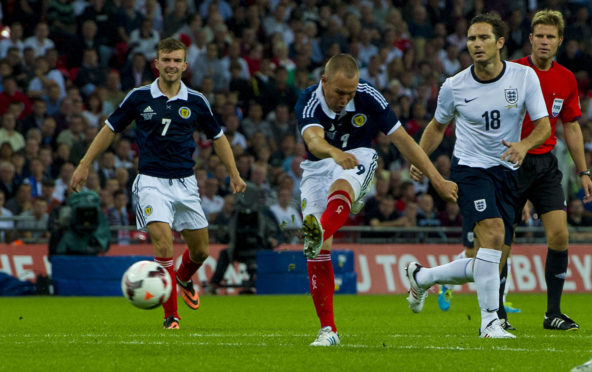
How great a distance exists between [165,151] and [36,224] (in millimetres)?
7701

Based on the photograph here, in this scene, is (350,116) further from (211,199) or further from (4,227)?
(211,199)

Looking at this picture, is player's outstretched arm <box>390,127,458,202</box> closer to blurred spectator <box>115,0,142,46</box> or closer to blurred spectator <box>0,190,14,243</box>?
blurred spectator <box>0,190,14,243</box>

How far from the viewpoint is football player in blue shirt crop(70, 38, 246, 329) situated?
374 inches

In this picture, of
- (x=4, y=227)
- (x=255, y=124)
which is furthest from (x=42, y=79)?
(x=255, y=124)

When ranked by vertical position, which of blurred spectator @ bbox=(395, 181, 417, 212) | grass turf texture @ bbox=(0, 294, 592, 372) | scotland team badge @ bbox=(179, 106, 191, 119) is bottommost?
grass turf texture @ bbox=(0, 294, 592, 372)

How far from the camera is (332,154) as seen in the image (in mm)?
6852

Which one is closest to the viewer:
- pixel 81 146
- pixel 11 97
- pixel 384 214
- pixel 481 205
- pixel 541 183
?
pixel 481 205

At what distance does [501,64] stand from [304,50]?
13333 millimetres

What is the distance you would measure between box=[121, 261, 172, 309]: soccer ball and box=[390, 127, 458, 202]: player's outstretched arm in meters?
2.05

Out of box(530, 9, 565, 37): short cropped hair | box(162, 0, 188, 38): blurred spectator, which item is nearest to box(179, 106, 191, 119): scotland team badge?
box(530, 9, 565, 37): short cropped hair

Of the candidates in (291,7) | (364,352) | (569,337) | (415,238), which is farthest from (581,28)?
(364,352)

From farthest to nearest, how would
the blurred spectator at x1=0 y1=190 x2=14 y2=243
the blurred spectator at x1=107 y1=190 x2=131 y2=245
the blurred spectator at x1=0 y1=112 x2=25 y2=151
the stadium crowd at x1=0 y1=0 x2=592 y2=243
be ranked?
the stadium crowd at x1=0 y1=0 x2=592 y2=243, the blurred spectator at x1=0 y1=112 x2=25 y2=151, the blurred spectator at x1=107 y1=190 x2=131 y2=245, the blurred spectator at x1=0 y1=190 x2=14 y2=243

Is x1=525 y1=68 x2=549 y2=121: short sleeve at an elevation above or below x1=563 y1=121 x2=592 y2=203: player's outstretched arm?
above

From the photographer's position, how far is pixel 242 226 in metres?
17.3
